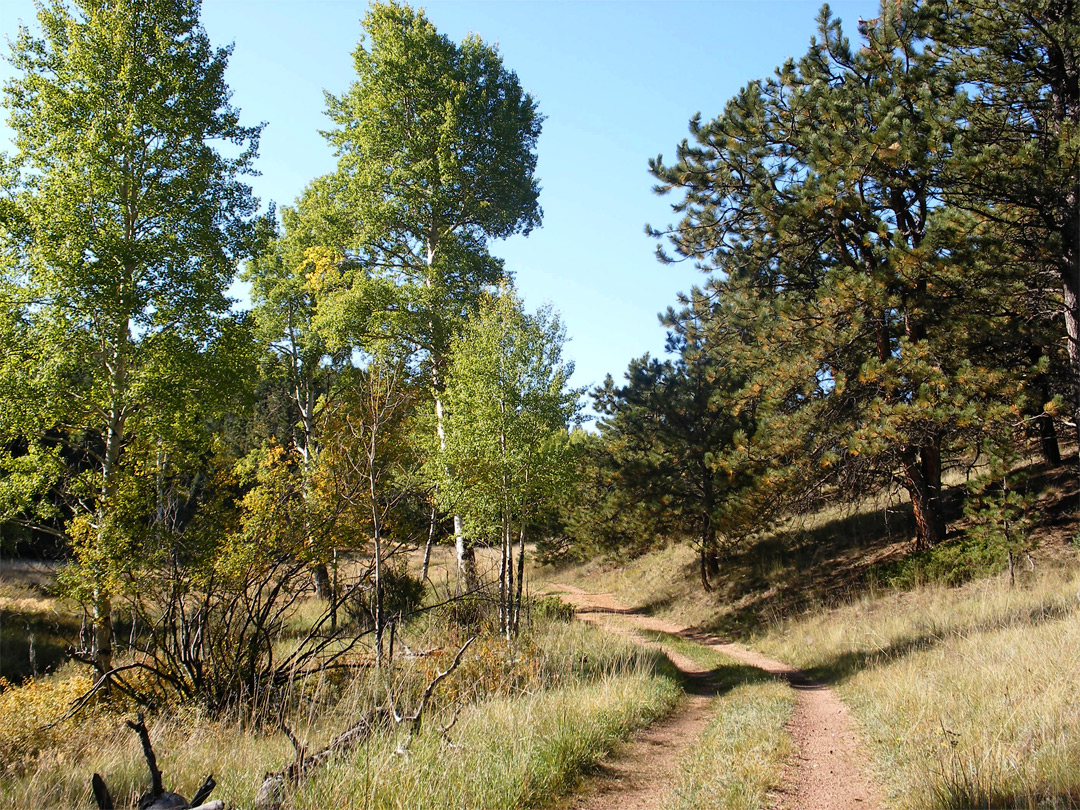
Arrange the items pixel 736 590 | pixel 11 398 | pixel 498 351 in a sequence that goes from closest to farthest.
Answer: pixel 11 398 → pixel 498 351 → pixel 736 590

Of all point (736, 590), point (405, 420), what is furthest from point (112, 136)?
point (736, 590)

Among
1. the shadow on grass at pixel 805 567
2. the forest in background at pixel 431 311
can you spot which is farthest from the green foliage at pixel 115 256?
the shadow on grass at pixel 805 567

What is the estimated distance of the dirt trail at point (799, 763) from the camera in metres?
5.20

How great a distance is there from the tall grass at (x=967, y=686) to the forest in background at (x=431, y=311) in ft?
8.13

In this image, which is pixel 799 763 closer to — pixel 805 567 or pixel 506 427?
pixel 506 427

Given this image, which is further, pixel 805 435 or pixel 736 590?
pixel 736 590

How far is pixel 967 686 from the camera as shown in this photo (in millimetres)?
6613

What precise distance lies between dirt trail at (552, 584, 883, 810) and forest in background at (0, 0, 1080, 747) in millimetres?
2972

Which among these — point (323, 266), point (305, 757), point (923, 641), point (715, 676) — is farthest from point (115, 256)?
point (923, 641)

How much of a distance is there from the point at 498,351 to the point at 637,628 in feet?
32.3

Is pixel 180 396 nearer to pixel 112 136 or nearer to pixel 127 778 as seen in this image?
pixel 112 136

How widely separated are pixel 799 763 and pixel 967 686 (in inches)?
82.6

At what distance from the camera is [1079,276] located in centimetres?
1100

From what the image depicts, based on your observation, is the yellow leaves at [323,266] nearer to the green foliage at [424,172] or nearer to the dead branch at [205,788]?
the green foliage at [424,172]
